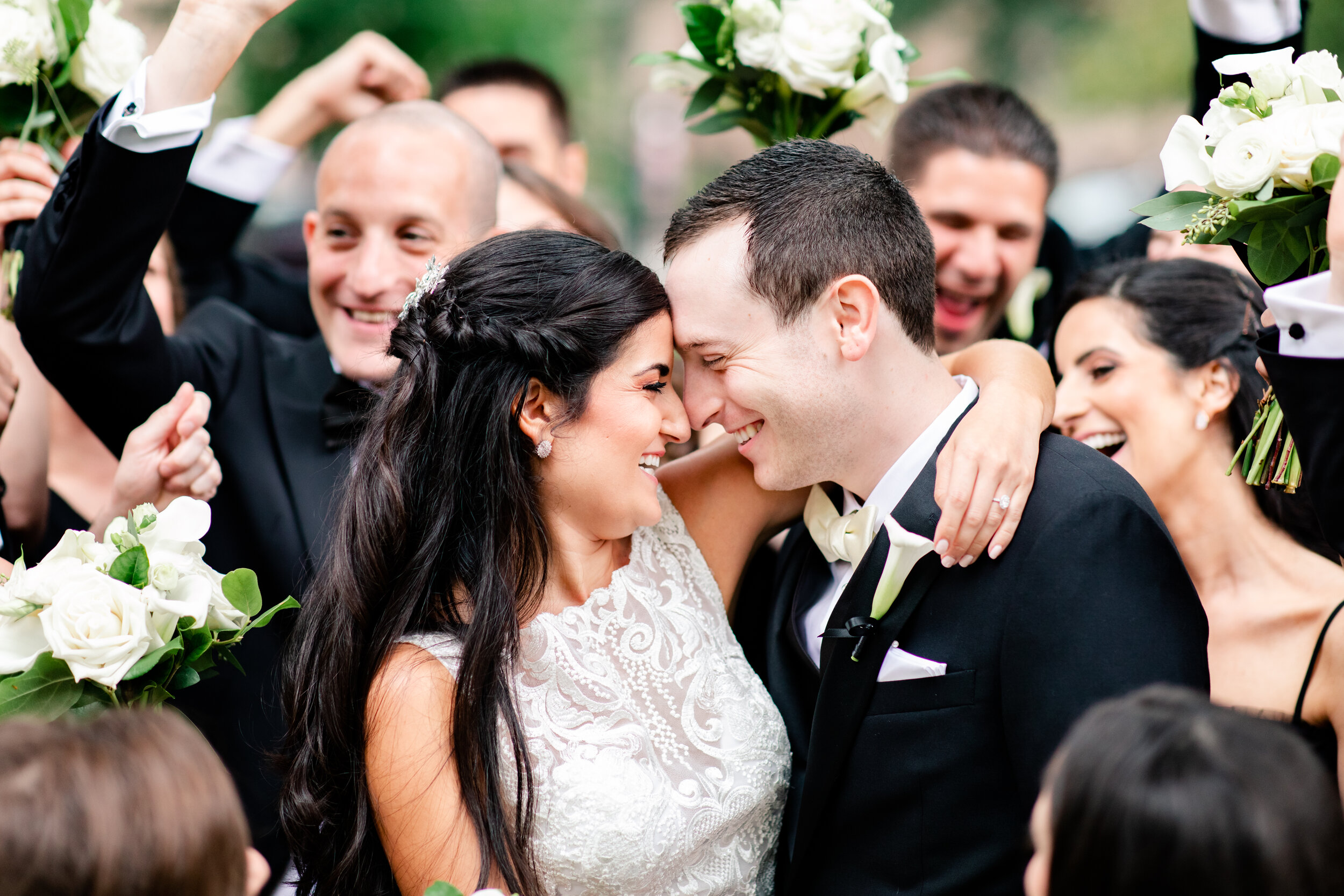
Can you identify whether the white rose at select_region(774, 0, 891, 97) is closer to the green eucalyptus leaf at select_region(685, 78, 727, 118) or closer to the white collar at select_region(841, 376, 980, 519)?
the green eucalyptus leaf at select_region(685, 78, 727, 118)

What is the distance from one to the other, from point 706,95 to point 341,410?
1720mm

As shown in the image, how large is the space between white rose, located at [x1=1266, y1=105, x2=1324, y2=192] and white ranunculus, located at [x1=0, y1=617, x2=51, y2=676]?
2781mm

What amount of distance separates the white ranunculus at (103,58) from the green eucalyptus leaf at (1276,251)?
127 inches

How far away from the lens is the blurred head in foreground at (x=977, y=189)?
4711mm

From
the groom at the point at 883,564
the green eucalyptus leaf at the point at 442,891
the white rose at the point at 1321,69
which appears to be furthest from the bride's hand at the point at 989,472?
the green eucalyptus leaf at the point at 442,891

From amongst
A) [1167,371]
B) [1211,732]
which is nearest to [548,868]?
[1211,732]

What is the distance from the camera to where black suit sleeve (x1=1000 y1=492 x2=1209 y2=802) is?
248 centimetres

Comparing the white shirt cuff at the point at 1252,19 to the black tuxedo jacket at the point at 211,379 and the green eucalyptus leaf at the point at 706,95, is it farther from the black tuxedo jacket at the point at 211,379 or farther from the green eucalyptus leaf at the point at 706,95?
the black tuxedo jacket at the point at 211,379

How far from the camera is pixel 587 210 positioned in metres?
5.59

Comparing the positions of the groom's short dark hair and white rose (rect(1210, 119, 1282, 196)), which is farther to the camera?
the groom's short dark hair

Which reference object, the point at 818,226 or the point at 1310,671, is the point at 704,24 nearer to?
the point at 818,226

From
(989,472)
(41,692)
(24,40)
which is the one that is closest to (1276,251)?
(989,472)

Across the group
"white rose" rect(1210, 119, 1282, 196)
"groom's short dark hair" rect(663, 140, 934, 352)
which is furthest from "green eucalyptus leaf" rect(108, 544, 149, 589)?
"white rose" rect(1210, 119, 1282, 196)

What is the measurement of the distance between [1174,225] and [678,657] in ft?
5.32
